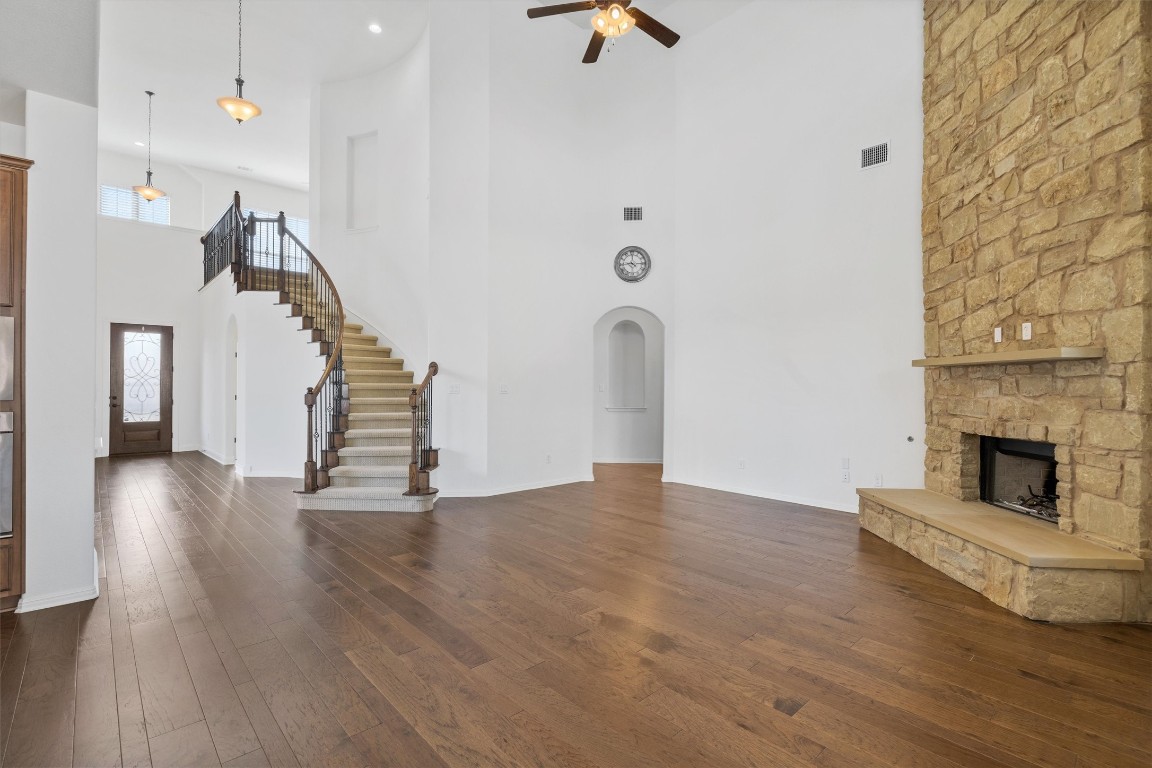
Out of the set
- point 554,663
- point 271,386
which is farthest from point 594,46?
point 271,386

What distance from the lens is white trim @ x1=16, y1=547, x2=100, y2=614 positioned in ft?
9.23

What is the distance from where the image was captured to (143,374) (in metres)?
9.59

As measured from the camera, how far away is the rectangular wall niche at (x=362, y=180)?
7.97 m

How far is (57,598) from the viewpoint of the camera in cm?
291

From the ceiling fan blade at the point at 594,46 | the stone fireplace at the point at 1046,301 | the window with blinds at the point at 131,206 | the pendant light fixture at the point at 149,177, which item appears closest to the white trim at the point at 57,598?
the stone fireplace at the point at 1046,301

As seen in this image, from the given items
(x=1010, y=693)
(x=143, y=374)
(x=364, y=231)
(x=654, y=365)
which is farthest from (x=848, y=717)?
(x=143, y=374)

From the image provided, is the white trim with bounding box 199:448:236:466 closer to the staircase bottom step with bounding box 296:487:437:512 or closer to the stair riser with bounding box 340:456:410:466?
the stair riser with bounding box 340:456:410:466

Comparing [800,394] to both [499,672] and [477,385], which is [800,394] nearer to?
[477,385]

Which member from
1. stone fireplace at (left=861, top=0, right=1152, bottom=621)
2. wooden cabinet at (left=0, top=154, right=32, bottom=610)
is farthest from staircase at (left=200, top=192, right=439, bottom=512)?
stone fireplace at (left=861, top=0, right=1152, bottom=621)

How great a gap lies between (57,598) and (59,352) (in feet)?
4.48

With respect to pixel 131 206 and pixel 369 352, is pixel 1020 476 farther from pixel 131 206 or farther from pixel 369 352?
pixel 131 206

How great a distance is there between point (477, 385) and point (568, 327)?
1.48 m

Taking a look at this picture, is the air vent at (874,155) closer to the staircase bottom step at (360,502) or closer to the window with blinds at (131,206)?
the staircase bottom step at (360,502)

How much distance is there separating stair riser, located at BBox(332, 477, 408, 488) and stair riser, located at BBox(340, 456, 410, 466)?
0.78 ft
